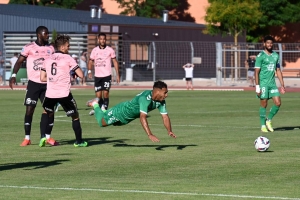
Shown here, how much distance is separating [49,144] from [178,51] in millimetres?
36416

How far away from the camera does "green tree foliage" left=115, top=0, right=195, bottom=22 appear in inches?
2781

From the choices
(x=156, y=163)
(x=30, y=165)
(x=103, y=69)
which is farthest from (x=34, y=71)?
(x=103, y=69)

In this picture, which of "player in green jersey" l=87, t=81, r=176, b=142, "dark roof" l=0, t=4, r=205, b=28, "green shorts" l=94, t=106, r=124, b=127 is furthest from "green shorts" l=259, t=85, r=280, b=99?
"dark roof" l=0, t=4, r=205, b=28

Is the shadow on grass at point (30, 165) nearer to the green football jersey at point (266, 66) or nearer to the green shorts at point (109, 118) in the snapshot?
the green shorts at point (109, 118)

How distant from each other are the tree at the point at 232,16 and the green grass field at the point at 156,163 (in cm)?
2947

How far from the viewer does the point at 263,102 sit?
62.7 feet

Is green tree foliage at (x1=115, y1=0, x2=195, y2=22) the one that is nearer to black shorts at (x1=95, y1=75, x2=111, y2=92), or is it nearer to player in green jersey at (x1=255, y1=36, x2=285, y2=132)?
black shorts at (x1=95, y1=75, x2=111, y2=92)

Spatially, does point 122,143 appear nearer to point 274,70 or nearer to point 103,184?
point 274,70

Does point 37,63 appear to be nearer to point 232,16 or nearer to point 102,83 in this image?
point 102,83

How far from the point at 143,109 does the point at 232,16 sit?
123ft

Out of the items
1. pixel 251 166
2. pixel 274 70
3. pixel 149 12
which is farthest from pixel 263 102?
pixel 149 12

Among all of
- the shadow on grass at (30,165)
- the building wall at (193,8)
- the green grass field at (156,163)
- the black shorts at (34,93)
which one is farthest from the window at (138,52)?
the shadow on grass at (30,165)

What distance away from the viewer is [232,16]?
51.0m

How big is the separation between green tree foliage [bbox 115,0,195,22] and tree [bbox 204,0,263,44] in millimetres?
17794
